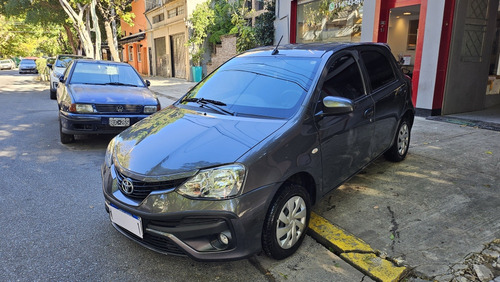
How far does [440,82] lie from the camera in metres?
7.78

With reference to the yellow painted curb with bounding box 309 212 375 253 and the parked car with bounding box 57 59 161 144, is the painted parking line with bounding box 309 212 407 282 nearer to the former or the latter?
the yellow painted curb with bounding box 309 212 375 253

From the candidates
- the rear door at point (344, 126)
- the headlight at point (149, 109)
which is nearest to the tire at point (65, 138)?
the headlight at point (149, 109)

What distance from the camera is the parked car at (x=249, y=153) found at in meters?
2.34

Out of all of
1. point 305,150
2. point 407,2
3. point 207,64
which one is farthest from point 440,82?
point 207,64

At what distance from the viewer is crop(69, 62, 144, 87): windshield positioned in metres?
6.78

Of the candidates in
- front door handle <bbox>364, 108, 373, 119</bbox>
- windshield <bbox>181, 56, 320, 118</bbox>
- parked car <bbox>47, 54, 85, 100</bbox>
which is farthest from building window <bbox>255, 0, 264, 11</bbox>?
front door handle <bbox>364, 108, 373, 119</bbox>

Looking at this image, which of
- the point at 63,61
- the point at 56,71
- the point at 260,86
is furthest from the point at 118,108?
the point at 63,61

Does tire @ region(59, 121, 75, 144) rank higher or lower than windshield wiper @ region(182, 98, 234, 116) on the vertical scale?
lower

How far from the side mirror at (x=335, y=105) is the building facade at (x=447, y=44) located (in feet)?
19.5

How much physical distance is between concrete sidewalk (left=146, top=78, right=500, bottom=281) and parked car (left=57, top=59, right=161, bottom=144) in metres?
3.74

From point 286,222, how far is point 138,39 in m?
29.1

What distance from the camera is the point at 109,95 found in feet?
19.6

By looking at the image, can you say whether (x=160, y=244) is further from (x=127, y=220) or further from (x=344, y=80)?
(x=344, y=80)

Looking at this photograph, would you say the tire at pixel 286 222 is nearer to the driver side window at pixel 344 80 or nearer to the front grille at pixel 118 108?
the driver side window at pixel 344 80
